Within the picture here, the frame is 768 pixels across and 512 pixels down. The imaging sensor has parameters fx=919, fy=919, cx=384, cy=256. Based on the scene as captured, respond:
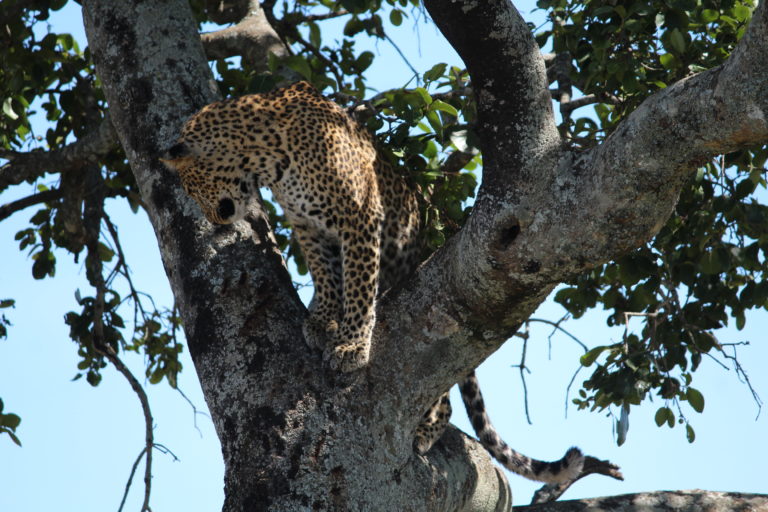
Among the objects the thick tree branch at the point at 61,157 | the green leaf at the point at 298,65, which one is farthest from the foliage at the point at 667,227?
the thick tree branch at the point at 61,157

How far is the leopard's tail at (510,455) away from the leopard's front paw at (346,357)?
64.9 inches

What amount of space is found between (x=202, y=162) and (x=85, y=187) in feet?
7.11

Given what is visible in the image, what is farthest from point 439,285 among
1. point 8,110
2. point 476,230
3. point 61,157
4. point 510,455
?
point 8,110

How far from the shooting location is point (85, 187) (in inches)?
279

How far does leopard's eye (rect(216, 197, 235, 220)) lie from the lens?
16.1 ft

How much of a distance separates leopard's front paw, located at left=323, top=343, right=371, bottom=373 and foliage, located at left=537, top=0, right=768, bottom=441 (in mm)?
1471

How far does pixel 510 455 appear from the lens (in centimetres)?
577

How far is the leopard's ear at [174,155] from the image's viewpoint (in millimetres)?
4996

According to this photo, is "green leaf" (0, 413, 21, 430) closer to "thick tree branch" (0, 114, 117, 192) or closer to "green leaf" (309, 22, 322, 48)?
"thick tree branch" (0, 114, 117, 192)

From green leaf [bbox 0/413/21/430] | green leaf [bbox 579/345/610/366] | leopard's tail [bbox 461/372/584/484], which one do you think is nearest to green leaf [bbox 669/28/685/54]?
green leaf [bbox 579/345/610/366]

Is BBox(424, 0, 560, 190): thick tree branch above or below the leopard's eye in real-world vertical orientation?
below

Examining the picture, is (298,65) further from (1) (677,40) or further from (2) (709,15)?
(2) (709,15)

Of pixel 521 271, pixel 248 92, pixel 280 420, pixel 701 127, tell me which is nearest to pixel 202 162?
pixel 248 92

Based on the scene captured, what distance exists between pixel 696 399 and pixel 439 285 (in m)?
1.90
